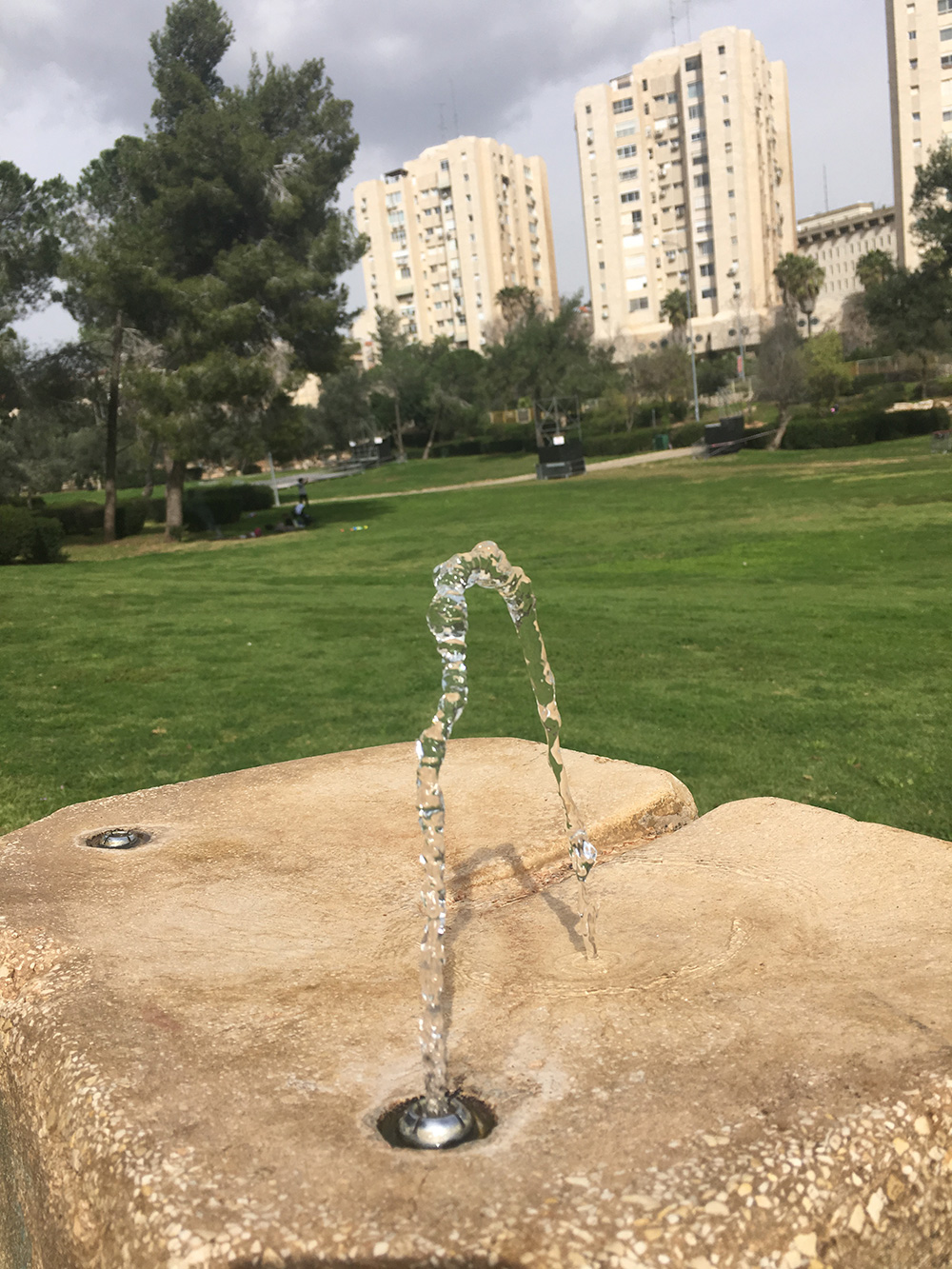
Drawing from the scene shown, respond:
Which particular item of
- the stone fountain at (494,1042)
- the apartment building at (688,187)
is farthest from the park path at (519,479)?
the apartment building at (688,187)

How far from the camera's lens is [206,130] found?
23.3 metres

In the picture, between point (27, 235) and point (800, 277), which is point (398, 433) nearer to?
point (27, 235)

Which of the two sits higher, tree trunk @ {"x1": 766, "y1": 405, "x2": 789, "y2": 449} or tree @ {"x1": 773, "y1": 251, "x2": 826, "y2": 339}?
tree @ {"x1": 773, "y1": 251, "x2": 826, "y2": 339}

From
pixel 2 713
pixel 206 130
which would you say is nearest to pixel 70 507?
pixel 206 130

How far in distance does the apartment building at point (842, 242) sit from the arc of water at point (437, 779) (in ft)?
330

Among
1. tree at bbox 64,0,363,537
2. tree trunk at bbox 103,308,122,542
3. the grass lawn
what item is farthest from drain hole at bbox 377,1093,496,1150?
tree trunk at bbox 103,308,122,542

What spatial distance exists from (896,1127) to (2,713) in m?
6.62

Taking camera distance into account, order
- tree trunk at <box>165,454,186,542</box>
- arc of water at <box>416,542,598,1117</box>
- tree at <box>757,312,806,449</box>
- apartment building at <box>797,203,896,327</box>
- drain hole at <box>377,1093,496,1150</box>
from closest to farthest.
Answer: drain hole at <box>377,1093,496,1150</box> → arc of water at <box>416,542,598,1117</box> → tree trunk at <box>165,454,186,542</box> → tree at <box>757,312,806,449</box> → apartment building at <box>797,203,896,327</box>

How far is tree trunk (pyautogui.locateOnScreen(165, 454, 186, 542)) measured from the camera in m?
24.9

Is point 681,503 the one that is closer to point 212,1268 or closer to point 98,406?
point 98,406

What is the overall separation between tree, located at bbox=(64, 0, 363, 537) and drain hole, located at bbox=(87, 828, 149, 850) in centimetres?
1918

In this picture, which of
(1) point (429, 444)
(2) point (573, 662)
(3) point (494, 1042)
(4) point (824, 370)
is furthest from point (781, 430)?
(3) point (494, 1042)

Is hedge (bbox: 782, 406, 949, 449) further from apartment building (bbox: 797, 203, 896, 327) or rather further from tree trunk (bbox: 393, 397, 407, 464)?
apartment building (bbox: 797, 203, 896, 327)

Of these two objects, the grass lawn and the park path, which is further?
the park path
